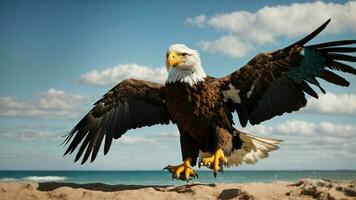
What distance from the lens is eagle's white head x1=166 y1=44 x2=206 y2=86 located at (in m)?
6.43

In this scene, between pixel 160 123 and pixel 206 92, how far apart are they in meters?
1.64

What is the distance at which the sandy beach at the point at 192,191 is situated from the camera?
527 centimetres

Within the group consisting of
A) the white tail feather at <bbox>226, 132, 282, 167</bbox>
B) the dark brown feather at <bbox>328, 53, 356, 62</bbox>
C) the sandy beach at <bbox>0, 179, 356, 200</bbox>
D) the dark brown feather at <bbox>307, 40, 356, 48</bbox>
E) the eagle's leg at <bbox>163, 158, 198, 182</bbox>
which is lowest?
the sandy beach at <bbox>0, 179, 356, 200</bbox>

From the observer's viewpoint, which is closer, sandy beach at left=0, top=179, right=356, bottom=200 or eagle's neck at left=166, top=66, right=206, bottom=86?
sandy beach at left=0, top=179, right=356, bottom=200

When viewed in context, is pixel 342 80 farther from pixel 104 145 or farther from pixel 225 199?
pixel 104 145

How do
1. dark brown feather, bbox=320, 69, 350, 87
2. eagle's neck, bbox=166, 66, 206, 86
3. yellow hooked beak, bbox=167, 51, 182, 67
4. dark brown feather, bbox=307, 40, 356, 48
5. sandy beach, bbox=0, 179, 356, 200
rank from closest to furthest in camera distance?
sandy beach, bbox=0, 179, 356, 200 < dark brown feather, bbox=307, 40, 356, 48 < dark brown feather, bbox=320, 69, 350, 87 < yellow hooked beak, bbox=167, 51, 182, 67 < eagle's neck, bbox=166, 66, 206, 86

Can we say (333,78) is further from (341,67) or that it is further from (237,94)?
(237,94)

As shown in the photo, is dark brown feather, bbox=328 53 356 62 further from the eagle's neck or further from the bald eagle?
the eagle's neck

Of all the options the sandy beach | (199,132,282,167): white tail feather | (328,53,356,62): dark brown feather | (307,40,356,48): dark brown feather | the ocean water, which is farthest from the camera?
the ocean water

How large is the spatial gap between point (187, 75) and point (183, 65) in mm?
155

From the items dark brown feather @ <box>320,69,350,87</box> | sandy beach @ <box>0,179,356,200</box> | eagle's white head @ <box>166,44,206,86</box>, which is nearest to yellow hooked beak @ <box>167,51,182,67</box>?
eagle's white head @ <box>166,44,206,86</box>

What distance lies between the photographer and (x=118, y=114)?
25.7ft

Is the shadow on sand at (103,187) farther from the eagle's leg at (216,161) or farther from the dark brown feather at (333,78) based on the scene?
the dark brown feather at (333,78)

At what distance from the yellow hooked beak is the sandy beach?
1725mm
